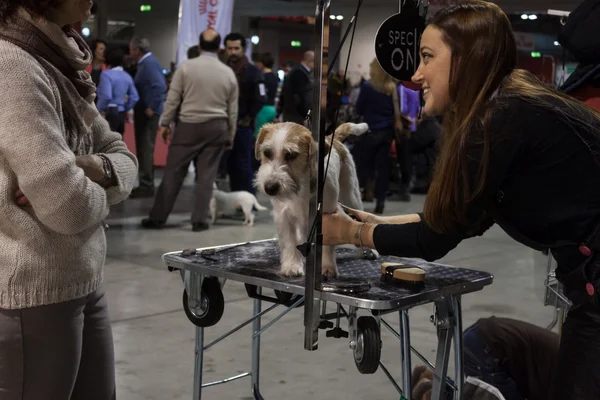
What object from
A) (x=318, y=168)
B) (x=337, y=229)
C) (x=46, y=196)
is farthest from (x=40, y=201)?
(x=337, y=229)

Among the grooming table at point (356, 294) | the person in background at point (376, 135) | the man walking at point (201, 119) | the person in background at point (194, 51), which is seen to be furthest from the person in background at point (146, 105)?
the grooming table at point (356, 294)

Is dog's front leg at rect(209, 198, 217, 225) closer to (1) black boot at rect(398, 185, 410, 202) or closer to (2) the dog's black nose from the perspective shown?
(1) black boot at rect(398, 185, 410, 202)

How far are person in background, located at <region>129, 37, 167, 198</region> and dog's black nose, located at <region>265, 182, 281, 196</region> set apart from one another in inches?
308

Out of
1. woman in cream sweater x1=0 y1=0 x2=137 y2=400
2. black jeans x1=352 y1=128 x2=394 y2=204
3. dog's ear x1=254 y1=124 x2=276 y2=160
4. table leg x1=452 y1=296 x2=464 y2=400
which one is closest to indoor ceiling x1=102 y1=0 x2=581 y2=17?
black jeans x1=352 y1=128 x2=394 y2=204

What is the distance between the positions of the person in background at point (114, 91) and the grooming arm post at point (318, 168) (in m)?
7.81

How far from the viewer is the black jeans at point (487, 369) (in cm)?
270

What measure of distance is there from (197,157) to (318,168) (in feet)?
19.3

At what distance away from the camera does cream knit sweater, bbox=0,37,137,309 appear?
5.45 feet

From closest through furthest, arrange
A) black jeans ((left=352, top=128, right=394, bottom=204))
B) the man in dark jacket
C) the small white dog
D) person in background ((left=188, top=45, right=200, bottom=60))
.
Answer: the man in dark jacket → the small white dog → black jeans ((left=352, top=128, right=394, bottom=204)) → person in background ((left=188, top=45, right=200, bottom=60))

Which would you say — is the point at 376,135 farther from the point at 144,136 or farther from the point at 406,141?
the point at 144,136

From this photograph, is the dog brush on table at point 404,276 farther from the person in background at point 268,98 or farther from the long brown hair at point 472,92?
the person in background at point 268,98

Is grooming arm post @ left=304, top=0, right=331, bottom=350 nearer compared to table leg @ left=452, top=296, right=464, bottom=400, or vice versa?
grooming arm post @ left=304, top=0, right=331, bottom=350

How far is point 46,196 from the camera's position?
1700 mm

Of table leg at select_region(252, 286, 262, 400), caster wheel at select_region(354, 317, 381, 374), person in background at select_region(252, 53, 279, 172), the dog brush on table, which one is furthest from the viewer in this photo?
person in background at select_region(252, 53, 279, 172)
